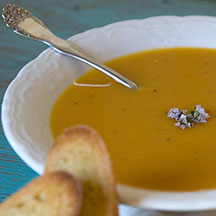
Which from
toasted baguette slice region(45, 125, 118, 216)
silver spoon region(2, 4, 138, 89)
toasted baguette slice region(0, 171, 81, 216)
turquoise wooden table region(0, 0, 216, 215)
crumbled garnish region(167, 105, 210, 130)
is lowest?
toasted baguette slice region(0, 171, 81, 216)

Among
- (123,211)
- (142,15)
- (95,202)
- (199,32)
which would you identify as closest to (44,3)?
(142,15)

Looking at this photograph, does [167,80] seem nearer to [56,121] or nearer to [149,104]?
[149,104]

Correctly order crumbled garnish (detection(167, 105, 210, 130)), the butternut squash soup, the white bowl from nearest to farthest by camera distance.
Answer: the white bowl < the butternut squash soup < crumbled garnish (detection(167, 105, 210, 130))

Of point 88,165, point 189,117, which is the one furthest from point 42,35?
point 88,165

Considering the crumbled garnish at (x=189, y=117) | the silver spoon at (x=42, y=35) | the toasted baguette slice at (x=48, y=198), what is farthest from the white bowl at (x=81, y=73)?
the crumbled garnish at (x=189, y=117)

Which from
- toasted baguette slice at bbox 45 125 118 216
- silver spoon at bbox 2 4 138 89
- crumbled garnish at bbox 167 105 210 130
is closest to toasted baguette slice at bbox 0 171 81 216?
toasted baguette slice at bbox 45 125 118 216

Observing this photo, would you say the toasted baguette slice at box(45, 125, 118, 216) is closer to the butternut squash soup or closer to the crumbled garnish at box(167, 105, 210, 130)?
the butternut squash soup

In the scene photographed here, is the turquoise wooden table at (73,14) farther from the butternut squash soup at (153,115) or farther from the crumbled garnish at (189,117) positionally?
the crumbled garnish at (189,117)

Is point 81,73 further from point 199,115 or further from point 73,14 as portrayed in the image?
point 73,14
